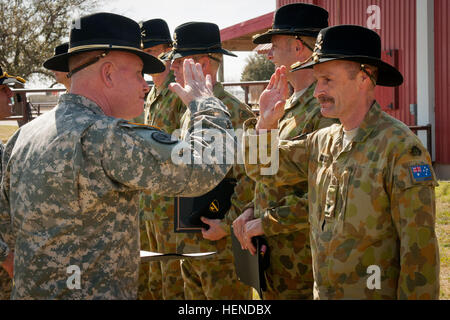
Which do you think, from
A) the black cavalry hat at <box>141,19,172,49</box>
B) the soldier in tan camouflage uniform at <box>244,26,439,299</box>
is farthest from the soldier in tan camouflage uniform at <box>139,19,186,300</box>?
the soldier in tan camouflage uniform at <box>244,26,439,299</box>

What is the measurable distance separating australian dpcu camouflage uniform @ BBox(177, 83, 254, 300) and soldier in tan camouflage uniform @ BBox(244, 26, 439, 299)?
1091 millimetres

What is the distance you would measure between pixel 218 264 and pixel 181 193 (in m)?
1.78

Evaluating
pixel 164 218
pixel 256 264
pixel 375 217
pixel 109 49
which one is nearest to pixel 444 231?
pixel 164 218

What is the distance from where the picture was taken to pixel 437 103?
10.8m

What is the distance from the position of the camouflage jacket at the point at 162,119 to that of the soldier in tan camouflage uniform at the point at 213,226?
0.31 m

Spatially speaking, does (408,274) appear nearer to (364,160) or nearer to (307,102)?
(364,160)

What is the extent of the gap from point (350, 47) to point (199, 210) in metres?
1.74

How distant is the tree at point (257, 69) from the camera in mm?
42438

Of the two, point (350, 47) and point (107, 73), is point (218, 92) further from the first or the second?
point (107, 73)

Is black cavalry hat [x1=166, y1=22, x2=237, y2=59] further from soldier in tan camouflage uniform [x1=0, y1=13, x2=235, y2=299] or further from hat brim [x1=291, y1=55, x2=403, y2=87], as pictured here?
soldier in tan camouflage uniform [x1=0, y1=13, x2=235, y2=299]

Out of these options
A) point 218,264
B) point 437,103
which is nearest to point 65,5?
point 437,103

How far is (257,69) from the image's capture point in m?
43.0

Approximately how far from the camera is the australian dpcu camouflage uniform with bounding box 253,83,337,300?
3254mm

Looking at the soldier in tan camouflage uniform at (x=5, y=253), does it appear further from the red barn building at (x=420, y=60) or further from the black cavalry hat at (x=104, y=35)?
the red barn building at (x=420, y=60)
